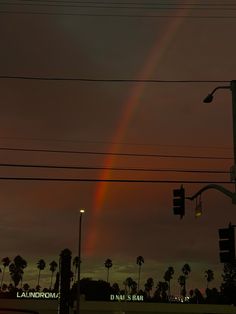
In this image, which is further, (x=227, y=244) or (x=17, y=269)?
(x=17, y=269)

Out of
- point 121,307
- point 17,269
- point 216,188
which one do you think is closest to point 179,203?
point 216,188

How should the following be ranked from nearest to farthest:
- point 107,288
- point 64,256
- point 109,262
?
point 64,256
point 107,288
point 109,262

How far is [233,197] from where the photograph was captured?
68.3 ft

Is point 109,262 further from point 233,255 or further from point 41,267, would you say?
point 233,255

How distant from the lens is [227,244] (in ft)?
70.9

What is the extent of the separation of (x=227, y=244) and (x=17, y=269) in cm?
17227

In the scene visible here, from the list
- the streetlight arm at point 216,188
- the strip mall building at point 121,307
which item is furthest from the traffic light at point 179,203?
the strip mall building at point 121,307

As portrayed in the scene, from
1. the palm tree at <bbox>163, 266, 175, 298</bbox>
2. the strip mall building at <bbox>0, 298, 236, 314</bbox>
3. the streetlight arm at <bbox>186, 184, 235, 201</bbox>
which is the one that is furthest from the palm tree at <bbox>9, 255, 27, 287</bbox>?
the streetlight arm at <bbox>186, 184, 235, 201</bbox>

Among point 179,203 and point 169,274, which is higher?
point 169,274

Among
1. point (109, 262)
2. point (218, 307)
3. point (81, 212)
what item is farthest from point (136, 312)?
point (109, 262)

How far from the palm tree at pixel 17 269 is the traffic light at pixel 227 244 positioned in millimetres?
168530

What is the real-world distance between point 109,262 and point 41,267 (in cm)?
2427

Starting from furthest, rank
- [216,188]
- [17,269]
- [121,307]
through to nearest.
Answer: [17,269] < [121,307] < [216,188]

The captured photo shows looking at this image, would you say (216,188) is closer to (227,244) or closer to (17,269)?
(227,244)
